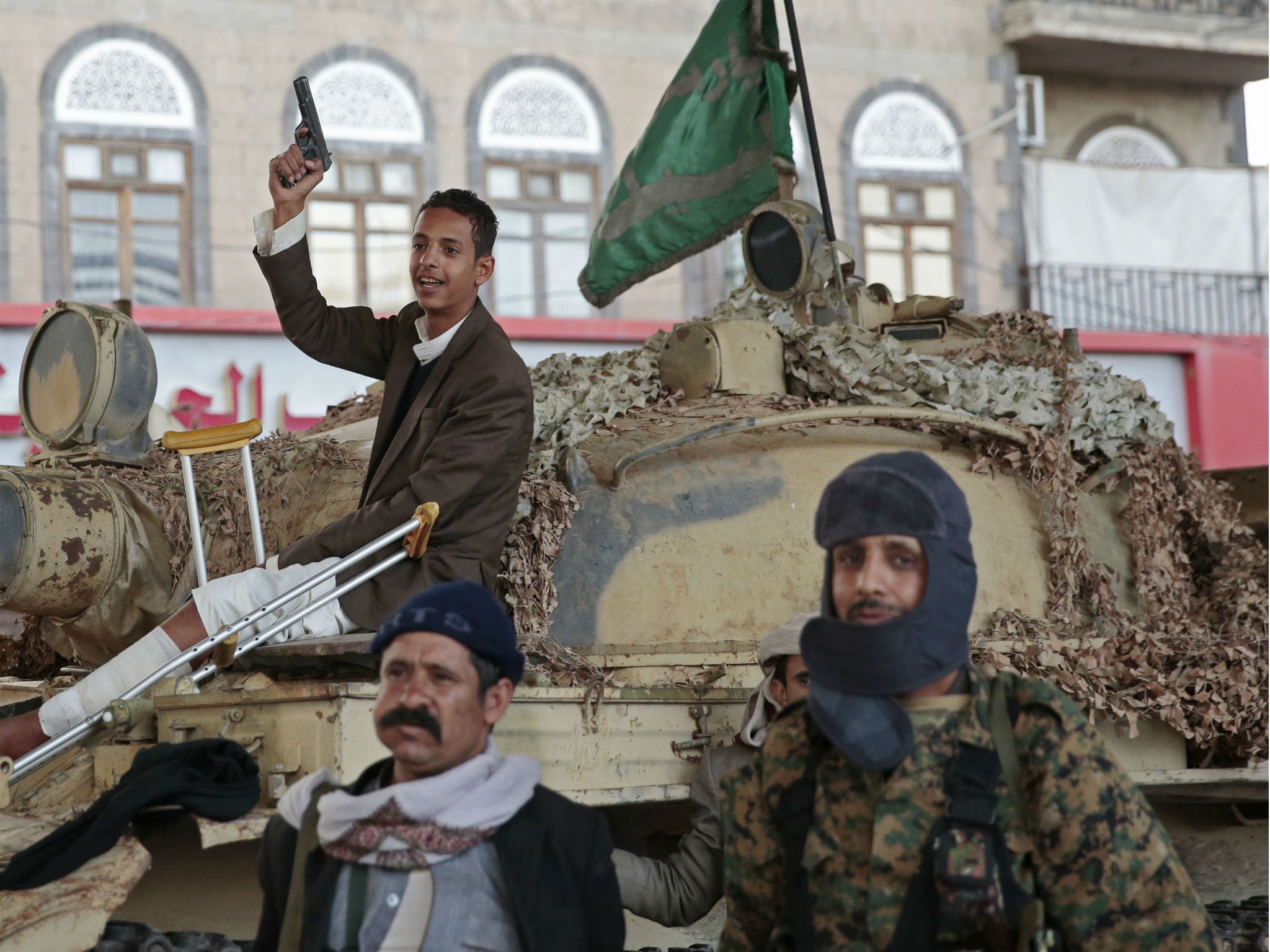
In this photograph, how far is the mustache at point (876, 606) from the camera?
2.67 metres

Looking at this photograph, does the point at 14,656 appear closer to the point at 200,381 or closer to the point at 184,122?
the point at 200,381

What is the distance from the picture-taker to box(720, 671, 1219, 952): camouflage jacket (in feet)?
8.16

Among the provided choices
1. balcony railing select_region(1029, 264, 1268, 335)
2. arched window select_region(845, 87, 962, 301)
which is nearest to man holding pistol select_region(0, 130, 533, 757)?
arched window select_region(845, 87, 962, 301)

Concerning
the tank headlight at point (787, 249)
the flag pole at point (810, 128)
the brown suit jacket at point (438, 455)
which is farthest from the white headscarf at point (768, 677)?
the flag pole at point (810, 128)

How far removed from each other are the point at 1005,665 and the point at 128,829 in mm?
2679

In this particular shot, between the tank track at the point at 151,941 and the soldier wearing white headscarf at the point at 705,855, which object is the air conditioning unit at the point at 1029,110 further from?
the tank track at the point at 151,941

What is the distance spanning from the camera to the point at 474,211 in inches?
190

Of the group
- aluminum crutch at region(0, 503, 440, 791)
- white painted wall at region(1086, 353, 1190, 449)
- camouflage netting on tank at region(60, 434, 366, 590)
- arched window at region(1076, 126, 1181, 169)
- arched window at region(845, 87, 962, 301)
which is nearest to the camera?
aluminum crutch at region(0, 503, 440, 791)

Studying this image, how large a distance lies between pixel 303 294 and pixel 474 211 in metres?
0.58

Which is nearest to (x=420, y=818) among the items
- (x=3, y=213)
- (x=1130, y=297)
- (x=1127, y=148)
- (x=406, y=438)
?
(x=406, y=438)

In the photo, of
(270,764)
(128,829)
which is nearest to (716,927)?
(270,764)

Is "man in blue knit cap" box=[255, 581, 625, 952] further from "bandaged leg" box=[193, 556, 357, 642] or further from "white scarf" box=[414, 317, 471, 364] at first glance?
"white scarf" box=[414, 317, 471, 364]

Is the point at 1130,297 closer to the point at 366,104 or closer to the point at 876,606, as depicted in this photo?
the point at 366,104

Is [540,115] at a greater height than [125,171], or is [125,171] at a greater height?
[540,115]
